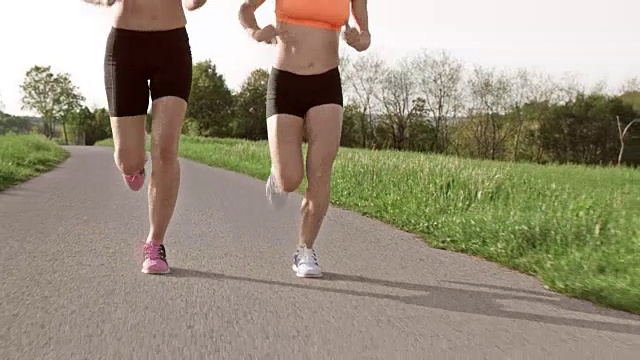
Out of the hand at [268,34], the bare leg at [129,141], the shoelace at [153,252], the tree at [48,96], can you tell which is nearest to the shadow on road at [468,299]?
the shoelace at [153,252]

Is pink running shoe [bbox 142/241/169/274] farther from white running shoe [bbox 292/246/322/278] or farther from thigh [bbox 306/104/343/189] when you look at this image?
thigh [bbox 306/104/343/189]

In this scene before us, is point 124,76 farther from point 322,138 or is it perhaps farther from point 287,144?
point 322,138

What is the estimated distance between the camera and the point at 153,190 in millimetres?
4805

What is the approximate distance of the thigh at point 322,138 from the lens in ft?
15.2

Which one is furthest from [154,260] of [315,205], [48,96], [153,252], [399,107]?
[48,96]

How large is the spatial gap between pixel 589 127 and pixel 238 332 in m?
56.0

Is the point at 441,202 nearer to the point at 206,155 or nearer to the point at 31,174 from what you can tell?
the point at 31,174

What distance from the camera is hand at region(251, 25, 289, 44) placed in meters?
4.59

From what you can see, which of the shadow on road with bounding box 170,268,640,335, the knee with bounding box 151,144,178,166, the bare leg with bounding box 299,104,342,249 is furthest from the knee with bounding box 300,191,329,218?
the knee with bounding box 151,144,178,166

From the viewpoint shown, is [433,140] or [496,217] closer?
[496,217]

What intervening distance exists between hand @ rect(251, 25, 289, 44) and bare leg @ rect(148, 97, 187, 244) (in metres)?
0.60

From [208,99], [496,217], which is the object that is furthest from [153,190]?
[208,99]

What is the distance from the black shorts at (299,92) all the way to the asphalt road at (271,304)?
1.06 m

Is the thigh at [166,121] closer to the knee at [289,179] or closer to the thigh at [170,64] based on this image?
the thigh at [170,64]
